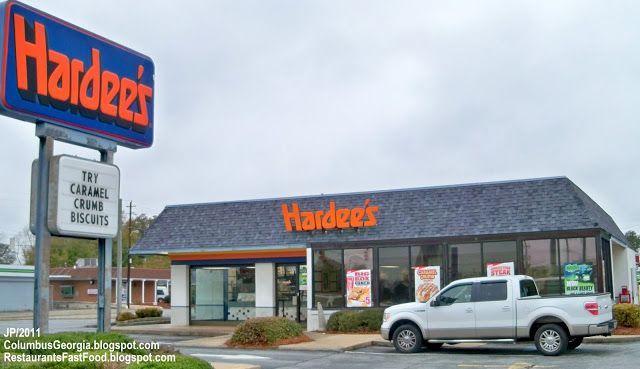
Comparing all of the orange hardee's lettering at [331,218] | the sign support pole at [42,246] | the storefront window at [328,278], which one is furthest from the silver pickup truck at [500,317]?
the sign support pole at [42,246]

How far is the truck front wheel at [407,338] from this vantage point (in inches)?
765

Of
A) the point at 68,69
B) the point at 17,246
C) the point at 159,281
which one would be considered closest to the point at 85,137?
the point at 68,69

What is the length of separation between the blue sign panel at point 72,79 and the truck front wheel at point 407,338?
9022mm

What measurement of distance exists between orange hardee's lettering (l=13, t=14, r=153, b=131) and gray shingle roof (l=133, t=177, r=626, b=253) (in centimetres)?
1481

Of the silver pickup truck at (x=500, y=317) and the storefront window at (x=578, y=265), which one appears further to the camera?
the storefront window at (x=578, y=265)

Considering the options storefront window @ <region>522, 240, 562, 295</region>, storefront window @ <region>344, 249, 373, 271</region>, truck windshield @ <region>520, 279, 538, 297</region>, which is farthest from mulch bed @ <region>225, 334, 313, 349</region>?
storefront window @ <region>522, 240, 562, 295</region>

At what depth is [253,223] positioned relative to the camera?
30.7m

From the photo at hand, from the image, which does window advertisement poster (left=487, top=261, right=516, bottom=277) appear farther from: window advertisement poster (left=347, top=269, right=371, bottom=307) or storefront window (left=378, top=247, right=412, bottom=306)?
window advertisement poster (left=347, top=269, right=371, bottom=307)

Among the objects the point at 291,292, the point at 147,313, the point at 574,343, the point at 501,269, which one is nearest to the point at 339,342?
the point at 501,269

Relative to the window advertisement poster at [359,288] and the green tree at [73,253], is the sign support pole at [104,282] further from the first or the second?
the green tree at [73,253]

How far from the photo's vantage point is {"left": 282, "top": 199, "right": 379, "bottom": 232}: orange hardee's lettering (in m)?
27.7

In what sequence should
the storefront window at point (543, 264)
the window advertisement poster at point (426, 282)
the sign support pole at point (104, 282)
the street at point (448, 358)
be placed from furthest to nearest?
the window advertisement poster at point (426, 282) < the storefront window at point (543, 264) < the street at point (448, 358) < the sign support pole at point (104, 282)

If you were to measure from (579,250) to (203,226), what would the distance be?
15.4m

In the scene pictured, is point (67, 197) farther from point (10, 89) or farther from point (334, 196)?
point (334, 196)
